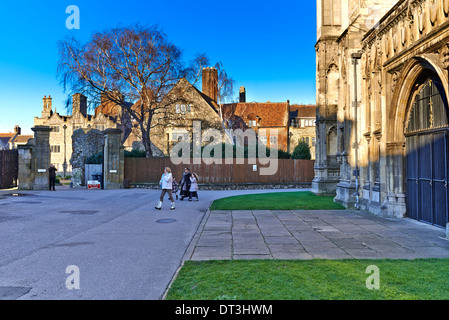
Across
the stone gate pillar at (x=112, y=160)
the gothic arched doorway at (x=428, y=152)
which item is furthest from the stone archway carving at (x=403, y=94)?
the stone gate pillar at (x=112, y=160)

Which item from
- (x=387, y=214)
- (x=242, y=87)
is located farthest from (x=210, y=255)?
(x=242, y=87)

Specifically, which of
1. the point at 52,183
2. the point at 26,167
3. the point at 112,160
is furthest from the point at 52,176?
the point at 112,160

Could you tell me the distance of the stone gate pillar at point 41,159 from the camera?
907 inches

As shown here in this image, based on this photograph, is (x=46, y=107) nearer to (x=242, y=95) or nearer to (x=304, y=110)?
(x=242, y=95)

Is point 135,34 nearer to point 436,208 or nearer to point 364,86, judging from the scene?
point 364,86

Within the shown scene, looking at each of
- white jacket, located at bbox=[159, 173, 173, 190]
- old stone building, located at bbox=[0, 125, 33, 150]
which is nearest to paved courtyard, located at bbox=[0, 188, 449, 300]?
white jacket, located at bbox=[159, 173, 173, 190]

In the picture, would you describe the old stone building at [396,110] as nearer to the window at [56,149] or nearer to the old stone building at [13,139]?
the window at [56,149]

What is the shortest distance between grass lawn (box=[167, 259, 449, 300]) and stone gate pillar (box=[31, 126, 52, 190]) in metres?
20.8

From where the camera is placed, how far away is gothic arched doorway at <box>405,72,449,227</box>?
9242 mm

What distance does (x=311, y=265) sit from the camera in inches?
220

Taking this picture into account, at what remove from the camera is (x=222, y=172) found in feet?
92.6

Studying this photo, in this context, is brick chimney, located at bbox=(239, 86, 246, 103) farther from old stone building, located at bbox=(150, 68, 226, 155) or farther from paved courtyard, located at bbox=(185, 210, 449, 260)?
paved courtyard, located at bbox=(185, 210, 449, 260)

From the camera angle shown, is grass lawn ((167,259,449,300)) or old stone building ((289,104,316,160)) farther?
old stone building ((289,104,316,160))

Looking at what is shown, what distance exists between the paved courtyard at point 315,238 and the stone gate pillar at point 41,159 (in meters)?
16.2
